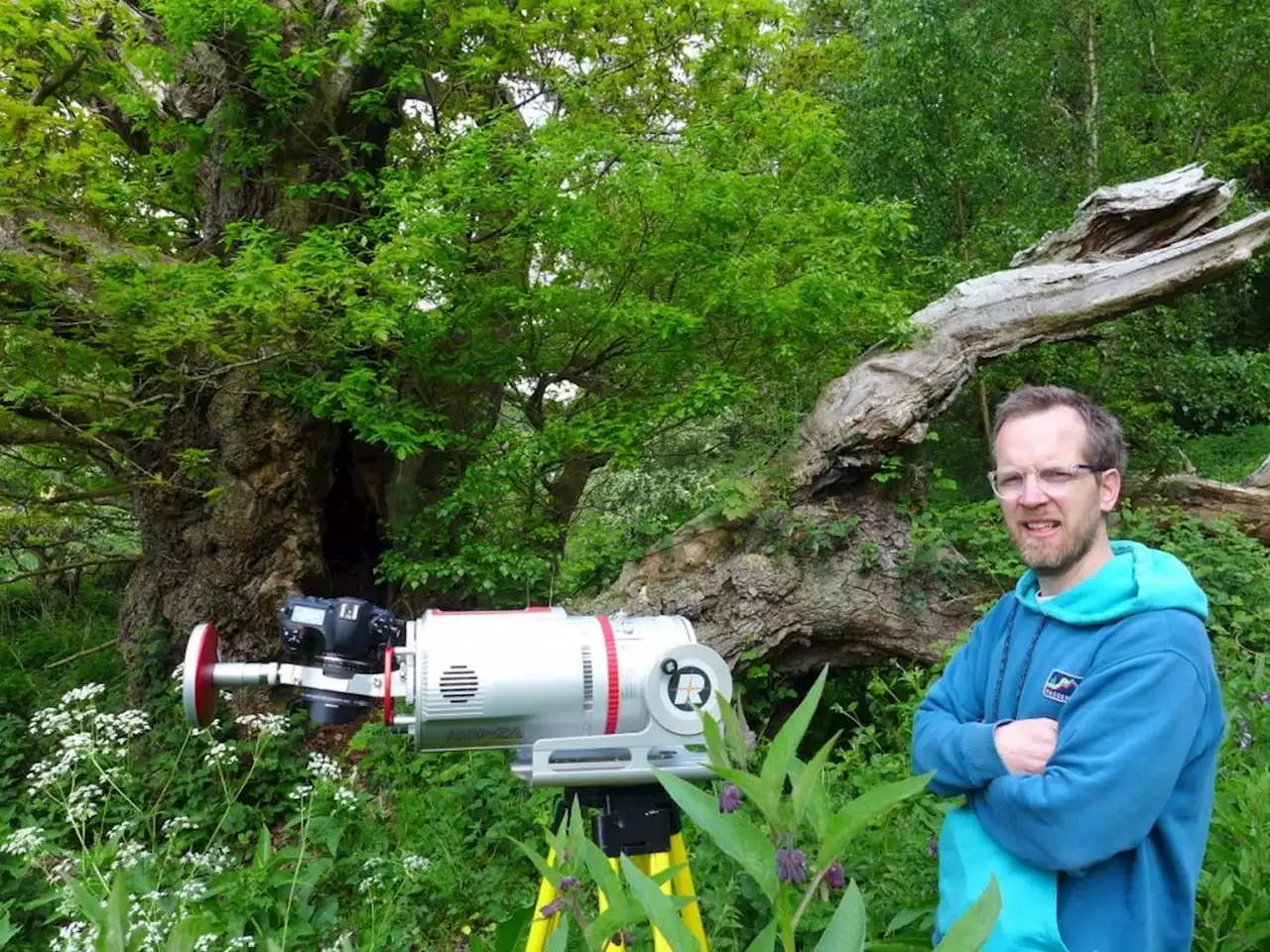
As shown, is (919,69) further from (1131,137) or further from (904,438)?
(904,438)

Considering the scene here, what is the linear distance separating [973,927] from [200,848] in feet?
14.6

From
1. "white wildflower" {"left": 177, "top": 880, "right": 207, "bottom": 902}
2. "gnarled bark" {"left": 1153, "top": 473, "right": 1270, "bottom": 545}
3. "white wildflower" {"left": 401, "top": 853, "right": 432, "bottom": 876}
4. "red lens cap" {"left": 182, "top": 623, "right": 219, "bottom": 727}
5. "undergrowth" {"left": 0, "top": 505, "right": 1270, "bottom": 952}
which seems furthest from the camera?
"gnarled bark" {"left": 1153, "top": 473, "right": 1270, "bottom": 545}

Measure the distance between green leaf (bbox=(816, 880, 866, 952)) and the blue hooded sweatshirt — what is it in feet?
2.51

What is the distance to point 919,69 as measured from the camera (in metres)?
7.97

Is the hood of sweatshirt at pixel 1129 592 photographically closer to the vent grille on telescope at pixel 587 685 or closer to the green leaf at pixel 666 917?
the vent grille on telescope at pixel 587 685

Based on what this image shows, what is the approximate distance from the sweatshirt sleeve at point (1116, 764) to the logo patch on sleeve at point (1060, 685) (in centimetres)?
9

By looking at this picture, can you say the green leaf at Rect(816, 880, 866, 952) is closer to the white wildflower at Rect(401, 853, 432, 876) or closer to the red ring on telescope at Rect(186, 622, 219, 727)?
the red ring on telescope at Rect(186, 622, 219, 727)

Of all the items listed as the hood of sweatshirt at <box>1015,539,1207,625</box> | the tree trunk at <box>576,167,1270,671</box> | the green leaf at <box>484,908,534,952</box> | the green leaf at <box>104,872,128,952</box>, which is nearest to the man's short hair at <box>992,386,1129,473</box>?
the hood of sweatshirt at <box>1015,539,1207,625</box>

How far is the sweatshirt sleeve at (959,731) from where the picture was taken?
1.31 m

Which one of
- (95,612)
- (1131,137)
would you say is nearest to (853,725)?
(95,612)

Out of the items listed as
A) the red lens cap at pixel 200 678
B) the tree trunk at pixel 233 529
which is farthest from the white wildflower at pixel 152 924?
the tree trunk at pixel 233 529

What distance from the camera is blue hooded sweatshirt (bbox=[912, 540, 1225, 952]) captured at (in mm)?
1148

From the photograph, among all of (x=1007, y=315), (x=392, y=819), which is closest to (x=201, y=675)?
(x=392, y=819)

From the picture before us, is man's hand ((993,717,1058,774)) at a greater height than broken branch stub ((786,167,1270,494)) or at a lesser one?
lesser
